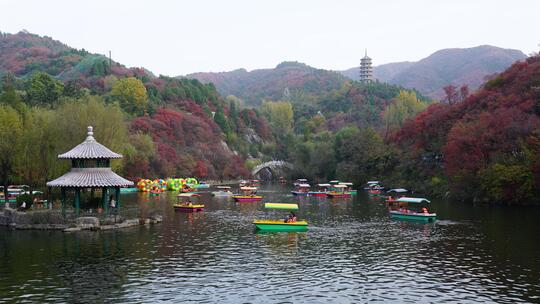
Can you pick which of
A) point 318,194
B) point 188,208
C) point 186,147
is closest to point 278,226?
point 188,208

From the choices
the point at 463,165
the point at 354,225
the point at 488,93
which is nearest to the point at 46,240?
the point at 354,225

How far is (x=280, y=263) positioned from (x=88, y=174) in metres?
28.7

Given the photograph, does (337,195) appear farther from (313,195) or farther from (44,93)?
(44,93)

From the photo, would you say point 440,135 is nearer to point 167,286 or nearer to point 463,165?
point 463,165

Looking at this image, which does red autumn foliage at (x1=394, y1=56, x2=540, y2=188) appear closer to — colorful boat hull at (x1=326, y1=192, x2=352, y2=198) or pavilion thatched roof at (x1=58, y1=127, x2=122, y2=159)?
colorful boat hull at (x1=326, y1=192, x2=352, y2=198)

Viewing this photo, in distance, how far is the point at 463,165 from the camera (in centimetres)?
9462

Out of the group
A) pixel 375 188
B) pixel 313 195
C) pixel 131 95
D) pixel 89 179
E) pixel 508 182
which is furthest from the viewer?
pixel 131 95

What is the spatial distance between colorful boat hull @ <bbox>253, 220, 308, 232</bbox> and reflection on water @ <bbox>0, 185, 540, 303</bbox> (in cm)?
143

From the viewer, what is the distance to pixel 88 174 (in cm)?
6122

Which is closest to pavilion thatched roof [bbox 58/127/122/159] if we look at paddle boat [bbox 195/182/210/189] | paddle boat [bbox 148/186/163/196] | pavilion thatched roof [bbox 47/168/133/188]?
pavilion thatched roof [bbox 47/168/133/188]

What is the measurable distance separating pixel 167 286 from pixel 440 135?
9430 centimetres

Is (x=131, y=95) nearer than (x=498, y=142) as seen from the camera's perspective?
No

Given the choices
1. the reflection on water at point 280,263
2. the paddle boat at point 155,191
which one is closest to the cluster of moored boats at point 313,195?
the reflection on water at point 280,263

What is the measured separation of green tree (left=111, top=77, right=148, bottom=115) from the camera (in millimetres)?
174500
